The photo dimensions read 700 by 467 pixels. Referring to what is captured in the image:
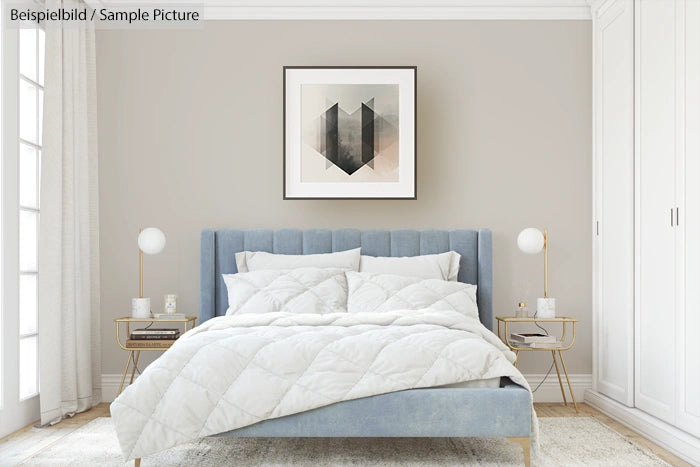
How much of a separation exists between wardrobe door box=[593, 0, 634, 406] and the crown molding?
1.20 feet

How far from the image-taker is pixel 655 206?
3.85 m

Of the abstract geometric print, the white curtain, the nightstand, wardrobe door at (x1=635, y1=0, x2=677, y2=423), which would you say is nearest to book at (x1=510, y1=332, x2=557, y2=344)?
wardrobe door at (x1=635, y1=0, x2=677, y2=423)

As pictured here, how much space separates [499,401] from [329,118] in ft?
8.37

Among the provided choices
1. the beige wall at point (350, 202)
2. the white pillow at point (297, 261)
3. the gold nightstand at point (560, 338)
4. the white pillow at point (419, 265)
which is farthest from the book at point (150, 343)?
the gold nightstand at point (560, 338)

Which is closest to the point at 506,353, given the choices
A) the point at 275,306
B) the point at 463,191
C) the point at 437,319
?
the point at 437,319

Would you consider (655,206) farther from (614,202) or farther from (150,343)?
(150,343)

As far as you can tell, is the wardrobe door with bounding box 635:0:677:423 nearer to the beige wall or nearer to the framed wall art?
the beige wall

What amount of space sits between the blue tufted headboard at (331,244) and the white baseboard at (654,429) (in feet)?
3.67

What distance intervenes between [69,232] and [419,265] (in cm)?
229

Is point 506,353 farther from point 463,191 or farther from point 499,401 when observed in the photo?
point 463,191

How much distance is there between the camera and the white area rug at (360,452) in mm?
3166

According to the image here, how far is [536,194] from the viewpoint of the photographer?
16.0 ft

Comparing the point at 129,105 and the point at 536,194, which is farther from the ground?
the point at 129,105

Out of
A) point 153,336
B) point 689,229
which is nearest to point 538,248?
point 689,229
